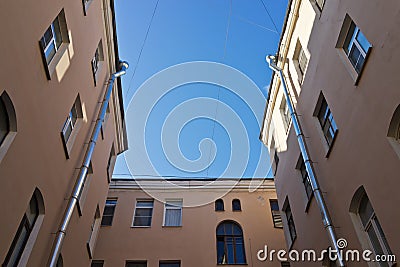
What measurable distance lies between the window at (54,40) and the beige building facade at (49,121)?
29 millimetres

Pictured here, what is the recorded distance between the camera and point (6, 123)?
8453 mm

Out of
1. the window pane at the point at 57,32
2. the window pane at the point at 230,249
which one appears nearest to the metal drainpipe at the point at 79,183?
the window pane at the point at 57,32

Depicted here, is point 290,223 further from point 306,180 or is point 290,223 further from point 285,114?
point 285,114

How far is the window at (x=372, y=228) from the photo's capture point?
885 centimetres

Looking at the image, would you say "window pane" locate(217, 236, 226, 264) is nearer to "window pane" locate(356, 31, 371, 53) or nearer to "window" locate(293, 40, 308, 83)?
"window" locate(293, 40, 308, 83)

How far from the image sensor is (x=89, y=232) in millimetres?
15125

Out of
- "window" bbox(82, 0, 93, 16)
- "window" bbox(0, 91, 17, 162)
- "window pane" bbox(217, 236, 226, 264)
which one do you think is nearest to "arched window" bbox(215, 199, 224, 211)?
"window pane" bbox(217, 236, 226, 264)

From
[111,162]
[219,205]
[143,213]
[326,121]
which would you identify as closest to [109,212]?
[143,213]

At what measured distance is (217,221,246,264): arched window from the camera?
62.6 feet

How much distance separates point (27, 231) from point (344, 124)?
8974 millimetres

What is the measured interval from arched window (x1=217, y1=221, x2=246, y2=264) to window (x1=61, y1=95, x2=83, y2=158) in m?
10.1

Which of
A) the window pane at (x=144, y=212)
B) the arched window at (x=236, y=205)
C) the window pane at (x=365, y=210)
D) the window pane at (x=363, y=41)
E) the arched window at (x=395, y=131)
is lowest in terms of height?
the window pane at (x=365, y=210)

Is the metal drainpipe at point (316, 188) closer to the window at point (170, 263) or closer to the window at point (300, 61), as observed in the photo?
the window at point (300, 61)

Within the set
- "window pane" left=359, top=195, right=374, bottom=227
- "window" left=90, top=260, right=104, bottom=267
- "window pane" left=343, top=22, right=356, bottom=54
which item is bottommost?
"window pane" left=359, top=195, right=374, bottom=227
